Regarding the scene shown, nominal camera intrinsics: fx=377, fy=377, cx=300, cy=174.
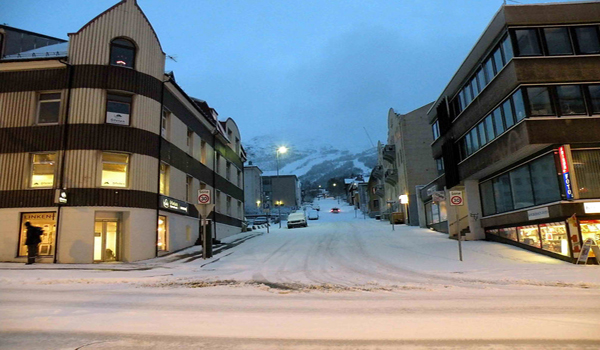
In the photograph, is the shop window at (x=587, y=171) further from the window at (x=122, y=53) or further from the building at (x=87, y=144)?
the window at (x=122, y=53)

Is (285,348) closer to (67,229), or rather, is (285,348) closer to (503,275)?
(503,275)

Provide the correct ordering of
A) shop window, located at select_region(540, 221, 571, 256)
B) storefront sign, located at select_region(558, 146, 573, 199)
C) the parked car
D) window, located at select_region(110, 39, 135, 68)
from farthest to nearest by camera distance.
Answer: the parked car, window, located at select_region(110, 39, 135, 68), shop window, located at select_region(540, 221, 571, 256), storefront sign, located at select_region(558, 146, 573, 199)

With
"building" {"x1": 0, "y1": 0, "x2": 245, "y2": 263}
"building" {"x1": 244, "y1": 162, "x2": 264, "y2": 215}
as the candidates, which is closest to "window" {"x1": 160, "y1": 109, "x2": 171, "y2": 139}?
"building" {"x1": 0, "y1": 0, "x2": 245, "y2": 263}

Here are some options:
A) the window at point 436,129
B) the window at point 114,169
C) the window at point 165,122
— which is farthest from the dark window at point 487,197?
the window at point 114,169

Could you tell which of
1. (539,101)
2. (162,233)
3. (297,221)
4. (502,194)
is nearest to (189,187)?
(162,233)

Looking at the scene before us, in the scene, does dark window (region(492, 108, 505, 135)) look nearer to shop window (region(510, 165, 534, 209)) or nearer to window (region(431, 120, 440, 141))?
shop window (region(510, 165, 534, 209))

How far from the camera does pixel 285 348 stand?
4.89m

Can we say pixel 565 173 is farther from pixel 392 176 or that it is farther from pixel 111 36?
pixel 392 176

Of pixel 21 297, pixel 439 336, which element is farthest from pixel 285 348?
pixel 21 297

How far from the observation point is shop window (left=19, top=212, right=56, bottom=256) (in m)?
17.4

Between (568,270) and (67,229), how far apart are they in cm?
2007

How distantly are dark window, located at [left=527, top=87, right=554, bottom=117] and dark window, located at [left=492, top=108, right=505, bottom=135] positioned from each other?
6.66ft

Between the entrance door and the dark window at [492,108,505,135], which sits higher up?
the dark window at [492,108,505,135]

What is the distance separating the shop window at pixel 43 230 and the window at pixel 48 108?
15.2 ft
